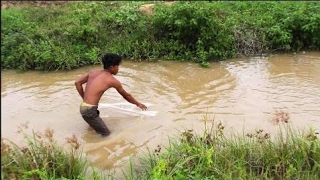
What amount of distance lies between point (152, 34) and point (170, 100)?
263 cm

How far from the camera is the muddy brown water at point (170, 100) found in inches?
220

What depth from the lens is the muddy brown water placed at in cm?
559

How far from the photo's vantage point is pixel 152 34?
896 cm

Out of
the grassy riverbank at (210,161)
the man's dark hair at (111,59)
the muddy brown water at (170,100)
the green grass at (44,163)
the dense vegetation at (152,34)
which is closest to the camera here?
the green grass at (44,163)

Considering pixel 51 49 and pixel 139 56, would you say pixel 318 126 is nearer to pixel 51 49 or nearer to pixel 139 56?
pixel 139 56

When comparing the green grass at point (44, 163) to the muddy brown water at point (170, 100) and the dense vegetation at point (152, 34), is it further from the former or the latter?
the dense vegetation at point (152, 34)

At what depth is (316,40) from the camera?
906 cm

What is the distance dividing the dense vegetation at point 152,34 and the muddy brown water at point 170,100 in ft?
1.03

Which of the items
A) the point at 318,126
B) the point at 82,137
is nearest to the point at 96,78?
the point at 82,137

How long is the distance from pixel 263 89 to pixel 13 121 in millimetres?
4335

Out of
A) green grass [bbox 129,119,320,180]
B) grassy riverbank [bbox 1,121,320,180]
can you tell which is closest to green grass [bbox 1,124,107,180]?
grassy riverbank [bbox 1,121,320,180]

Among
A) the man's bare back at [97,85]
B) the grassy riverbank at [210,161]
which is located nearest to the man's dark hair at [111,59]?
the man's bare back at [97,85]

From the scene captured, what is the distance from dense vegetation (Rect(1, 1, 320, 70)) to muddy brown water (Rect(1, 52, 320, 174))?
0.32 meters

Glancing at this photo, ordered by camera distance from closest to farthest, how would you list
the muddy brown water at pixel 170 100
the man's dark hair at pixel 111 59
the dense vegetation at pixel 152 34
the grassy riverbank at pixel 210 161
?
the grassy riverbank at pixel 210 161 → the man's dark hair at pixel 111 59 → the muddy brown water at pixel 170 100 → the dense vegetation at pixel 152 34
